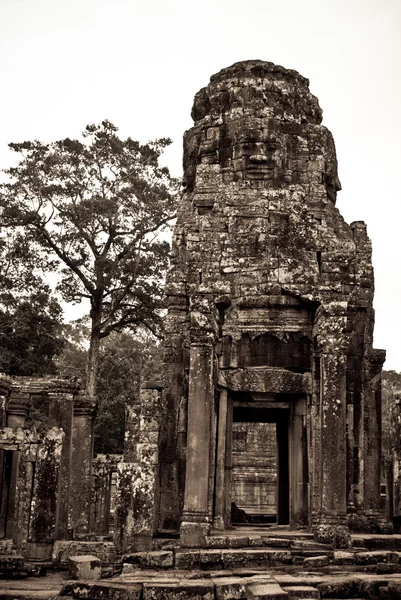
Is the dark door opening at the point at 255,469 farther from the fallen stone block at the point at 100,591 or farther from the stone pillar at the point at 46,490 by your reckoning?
the fallen stone block at the point at 100,591

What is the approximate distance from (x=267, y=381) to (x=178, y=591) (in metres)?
5.78

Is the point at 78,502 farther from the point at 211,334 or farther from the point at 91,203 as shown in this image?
the point at 91,203

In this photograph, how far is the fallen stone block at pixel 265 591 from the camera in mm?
7344

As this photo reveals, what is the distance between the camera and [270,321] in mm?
13938

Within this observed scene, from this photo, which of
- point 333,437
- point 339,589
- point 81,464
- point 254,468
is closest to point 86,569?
point 339,589

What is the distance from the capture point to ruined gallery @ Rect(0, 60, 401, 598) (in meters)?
12.3

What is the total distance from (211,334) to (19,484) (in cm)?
387

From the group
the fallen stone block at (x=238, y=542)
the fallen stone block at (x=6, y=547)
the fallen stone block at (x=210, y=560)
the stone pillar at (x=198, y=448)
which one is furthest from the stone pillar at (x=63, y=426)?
the fallen stone block at (x=210, y=560)

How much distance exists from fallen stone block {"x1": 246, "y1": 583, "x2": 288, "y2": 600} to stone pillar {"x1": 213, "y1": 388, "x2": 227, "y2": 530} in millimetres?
5349

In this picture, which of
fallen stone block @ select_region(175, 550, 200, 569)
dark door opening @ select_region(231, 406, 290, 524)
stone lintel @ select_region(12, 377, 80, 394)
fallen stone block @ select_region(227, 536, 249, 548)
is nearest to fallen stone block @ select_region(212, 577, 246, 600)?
fallen stone block @ select_region(175, 550, 200, 569)

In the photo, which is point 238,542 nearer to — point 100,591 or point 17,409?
point 100,591

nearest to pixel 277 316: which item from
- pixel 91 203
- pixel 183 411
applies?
pixel 183 411

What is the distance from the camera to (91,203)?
26844mm

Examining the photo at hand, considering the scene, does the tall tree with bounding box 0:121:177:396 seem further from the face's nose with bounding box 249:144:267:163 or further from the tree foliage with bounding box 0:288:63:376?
the face's nose with bounding box 249:144:267:163
